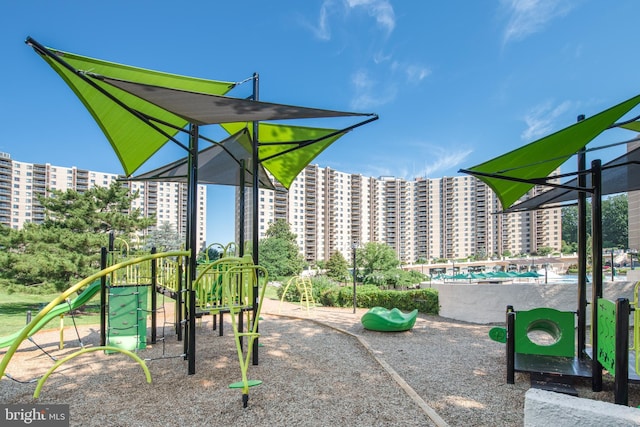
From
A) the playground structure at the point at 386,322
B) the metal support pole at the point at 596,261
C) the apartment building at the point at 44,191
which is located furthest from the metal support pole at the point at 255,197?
the apartment building at the point at 44,191

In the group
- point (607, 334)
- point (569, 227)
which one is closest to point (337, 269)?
point (607, 334)

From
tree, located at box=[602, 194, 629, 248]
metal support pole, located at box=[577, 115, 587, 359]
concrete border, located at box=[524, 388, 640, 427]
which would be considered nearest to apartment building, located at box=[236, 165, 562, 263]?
tree, located at box=[602, 194, 629, 248]

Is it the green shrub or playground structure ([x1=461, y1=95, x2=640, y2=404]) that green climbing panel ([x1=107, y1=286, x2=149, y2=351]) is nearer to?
playground structure ([x1=461, y1=95, x2=640, y2=404])

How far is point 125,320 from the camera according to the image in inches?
246

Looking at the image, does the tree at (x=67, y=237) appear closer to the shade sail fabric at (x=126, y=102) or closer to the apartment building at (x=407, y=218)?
the shade sail fabric at (x=126, y=102)

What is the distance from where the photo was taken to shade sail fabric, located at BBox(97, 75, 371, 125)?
334 cm

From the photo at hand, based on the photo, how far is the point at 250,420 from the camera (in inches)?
133

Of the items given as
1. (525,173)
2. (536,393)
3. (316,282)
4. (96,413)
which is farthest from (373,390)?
(316,282)

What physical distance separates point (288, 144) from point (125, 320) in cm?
423

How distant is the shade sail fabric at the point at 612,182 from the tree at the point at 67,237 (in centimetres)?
1245

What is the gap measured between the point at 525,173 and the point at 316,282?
36.5 feet

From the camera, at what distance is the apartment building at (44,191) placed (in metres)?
74.6

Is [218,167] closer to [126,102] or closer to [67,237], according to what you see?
[126,102]

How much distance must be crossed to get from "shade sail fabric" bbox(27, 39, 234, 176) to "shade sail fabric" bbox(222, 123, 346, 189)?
3.59 feet
